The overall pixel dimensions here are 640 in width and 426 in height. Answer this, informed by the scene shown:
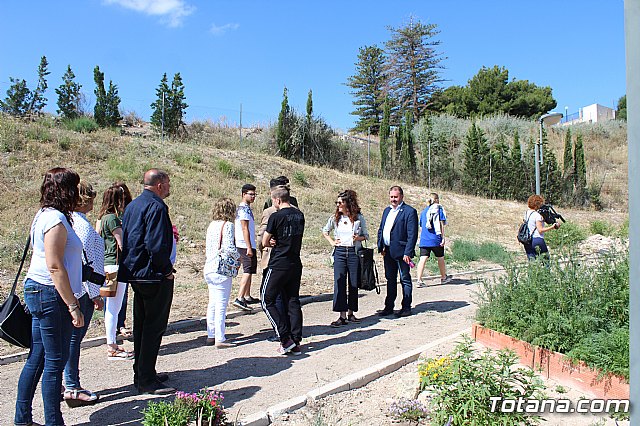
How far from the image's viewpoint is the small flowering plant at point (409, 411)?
3.83 metres

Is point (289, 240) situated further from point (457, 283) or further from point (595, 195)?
point (595, 195)

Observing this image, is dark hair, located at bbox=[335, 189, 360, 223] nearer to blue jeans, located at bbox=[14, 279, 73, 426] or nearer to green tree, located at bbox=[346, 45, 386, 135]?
blue jeans, located at bbox=[14, 279, 73, 426]

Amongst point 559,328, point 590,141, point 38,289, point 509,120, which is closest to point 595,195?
point 509,120

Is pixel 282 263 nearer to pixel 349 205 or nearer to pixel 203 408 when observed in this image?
pixel 349 205

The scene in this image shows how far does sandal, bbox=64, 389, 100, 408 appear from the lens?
4359 millimetres

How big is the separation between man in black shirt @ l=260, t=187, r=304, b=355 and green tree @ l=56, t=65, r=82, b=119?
1852 centimetres

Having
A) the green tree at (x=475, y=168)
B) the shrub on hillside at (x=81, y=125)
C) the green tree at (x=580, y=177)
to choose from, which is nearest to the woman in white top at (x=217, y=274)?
the shrub on hillside at (x=81, y=125)

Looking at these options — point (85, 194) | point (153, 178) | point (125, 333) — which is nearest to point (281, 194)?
point (153, 178)

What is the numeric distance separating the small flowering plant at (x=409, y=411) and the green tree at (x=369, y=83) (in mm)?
43920

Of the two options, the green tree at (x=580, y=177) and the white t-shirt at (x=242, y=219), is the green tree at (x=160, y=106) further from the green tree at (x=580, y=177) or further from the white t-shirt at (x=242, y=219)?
the green tree at (x=580, y=177)

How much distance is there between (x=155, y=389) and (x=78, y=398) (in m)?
0.64

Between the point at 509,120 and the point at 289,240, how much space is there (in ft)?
120

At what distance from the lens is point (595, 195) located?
1275 inches

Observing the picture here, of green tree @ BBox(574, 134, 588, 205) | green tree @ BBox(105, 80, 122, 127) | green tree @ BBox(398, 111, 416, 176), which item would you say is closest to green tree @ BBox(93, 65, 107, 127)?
green tree @ BBox(105, 80, 122, 127)
